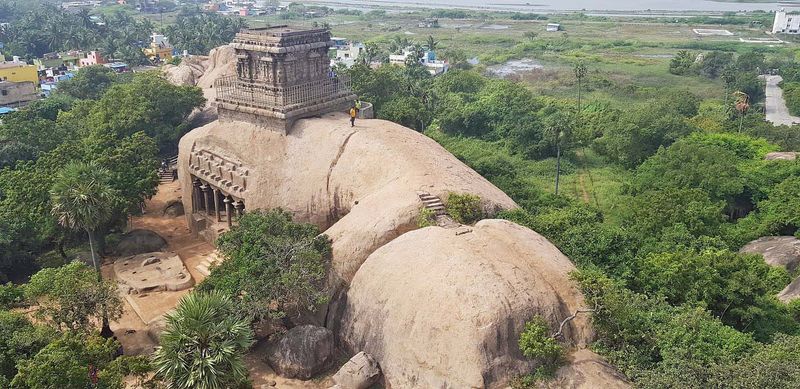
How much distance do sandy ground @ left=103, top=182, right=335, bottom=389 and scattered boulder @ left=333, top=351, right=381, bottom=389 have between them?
1.25 metres

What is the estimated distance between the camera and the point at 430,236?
24.0 m

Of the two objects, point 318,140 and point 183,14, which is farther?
point 183,14

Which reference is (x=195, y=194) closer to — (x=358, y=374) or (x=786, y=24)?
(x=358, y=374)

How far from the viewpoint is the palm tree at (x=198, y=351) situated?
1794cm

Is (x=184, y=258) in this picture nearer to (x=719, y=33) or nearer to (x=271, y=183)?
(x=271, y=183)

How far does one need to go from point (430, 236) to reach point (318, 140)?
11154 millimetres

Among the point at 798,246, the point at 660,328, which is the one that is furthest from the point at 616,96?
the point at 660,328

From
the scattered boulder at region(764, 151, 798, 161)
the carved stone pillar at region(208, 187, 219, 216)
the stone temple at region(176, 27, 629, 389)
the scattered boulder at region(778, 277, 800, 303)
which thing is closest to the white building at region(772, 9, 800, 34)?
the scattered boulder at region(764, 151, 798, 161)

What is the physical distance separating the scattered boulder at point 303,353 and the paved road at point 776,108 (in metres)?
65.2

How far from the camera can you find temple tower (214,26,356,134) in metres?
34.0

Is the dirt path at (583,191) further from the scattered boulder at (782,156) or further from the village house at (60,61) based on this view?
the village house at (60,61)

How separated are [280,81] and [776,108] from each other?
68625 mm

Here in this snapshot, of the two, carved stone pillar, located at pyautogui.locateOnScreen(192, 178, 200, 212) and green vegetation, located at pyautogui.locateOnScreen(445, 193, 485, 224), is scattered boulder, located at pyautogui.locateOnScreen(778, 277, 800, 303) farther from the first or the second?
carved stone pillar, located at pyautogui.locateOnScreen(192, 178, 200, 212)

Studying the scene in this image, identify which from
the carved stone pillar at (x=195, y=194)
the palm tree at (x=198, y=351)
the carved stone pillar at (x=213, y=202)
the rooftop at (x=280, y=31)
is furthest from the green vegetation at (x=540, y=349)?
the carved stone pillar at (x=195, y=194)
